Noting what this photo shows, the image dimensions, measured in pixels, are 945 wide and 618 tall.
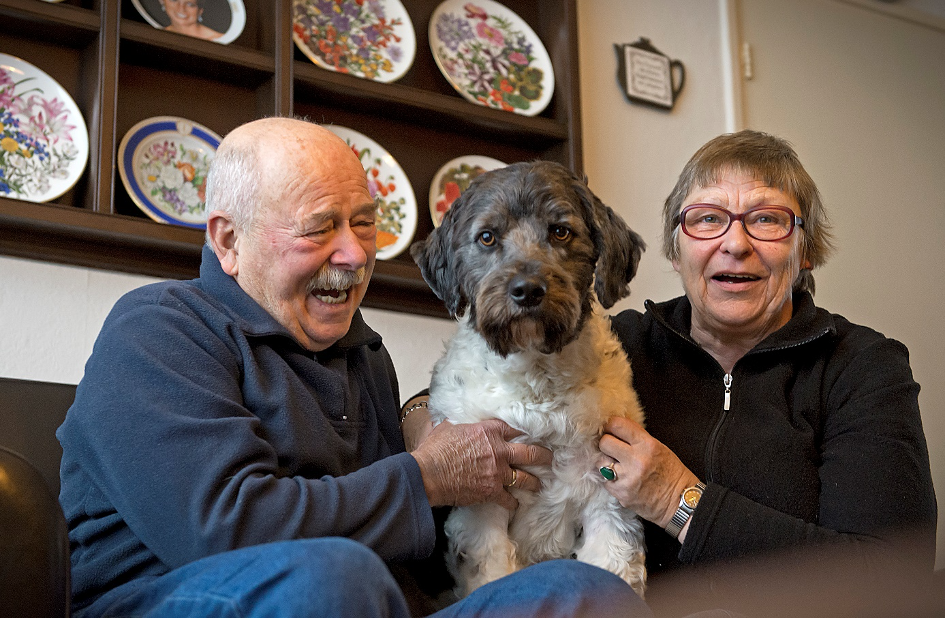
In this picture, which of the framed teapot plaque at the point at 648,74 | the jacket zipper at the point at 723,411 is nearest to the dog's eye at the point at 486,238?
the jacket zipper at the point at 723,411

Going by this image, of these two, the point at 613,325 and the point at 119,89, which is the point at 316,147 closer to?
the point at 613,325

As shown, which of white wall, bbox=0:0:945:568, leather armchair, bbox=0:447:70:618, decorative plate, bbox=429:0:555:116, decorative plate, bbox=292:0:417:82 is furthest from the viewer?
decorative plate, bbox=429:0:555:116

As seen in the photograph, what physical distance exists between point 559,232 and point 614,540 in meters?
0.56

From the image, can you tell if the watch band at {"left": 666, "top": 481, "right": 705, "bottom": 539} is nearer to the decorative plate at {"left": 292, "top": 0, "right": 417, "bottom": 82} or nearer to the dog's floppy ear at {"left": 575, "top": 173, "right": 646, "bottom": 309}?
the dog's floppy ear at {"left": 575, "top": 173, "right": 646, "bottom": 309}

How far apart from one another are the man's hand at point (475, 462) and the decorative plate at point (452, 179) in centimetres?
141

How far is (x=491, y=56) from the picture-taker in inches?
129

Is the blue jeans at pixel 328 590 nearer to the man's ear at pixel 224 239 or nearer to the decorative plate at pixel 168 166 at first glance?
the man's ear at pixel 224 239

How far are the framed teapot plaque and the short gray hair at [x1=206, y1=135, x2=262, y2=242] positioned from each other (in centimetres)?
205

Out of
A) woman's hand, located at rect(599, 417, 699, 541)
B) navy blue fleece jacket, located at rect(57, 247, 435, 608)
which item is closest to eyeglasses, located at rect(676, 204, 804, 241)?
woman's hand, located at rect(599, 417, 699, 541)

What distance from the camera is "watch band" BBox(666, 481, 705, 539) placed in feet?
5.73

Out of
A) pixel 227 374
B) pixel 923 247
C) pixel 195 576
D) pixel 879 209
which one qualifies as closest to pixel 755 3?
pixel 879 209

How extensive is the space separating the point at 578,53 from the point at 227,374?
86.8 inches

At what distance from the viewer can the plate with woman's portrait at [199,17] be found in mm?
2664

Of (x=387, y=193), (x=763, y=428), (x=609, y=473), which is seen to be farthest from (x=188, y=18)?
(x=763, y=428)
